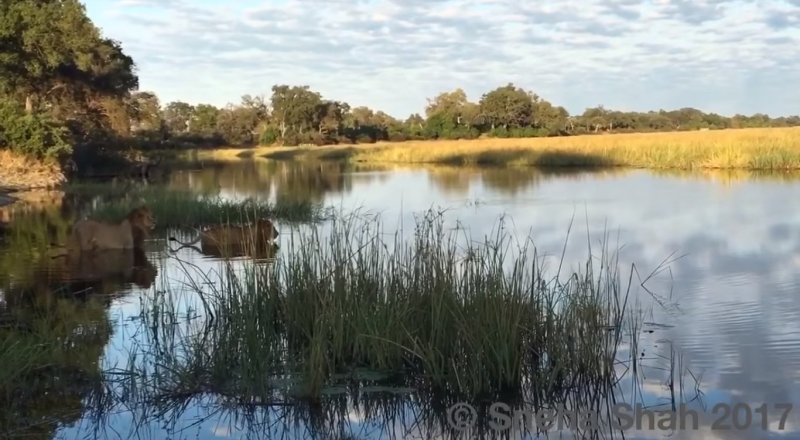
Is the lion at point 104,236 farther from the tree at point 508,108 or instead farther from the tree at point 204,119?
the tree at point 204,119

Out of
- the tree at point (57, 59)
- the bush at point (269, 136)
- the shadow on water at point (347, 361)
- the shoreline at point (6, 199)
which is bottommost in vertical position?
the shoreline at point (6, 199)

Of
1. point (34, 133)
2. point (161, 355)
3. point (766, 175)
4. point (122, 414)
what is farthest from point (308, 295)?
point (34, 133)

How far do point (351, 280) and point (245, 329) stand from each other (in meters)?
0.84

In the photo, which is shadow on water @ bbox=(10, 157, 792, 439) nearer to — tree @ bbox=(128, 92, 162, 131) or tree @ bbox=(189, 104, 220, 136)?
tree @ bbox=(128, 92, 162, 131)

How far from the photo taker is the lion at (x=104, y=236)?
1192cm

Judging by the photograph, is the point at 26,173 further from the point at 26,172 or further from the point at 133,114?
the point at 133,114

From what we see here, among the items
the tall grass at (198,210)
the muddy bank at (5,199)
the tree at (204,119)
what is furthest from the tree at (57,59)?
the tree at (204,119)

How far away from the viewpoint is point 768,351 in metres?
5.84

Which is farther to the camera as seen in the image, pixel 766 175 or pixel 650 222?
pixel 766 175

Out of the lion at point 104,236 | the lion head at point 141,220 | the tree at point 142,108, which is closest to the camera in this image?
the lion at point 104,236

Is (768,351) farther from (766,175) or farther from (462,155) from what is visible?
(462,155)

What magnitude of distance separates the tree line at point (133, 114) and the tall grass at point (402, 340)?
2582 cm

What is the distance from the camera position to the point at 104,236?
12031mm

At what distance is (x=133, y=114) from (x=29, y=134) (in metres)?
9.56
